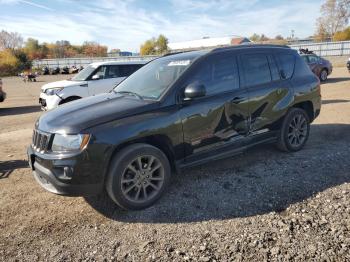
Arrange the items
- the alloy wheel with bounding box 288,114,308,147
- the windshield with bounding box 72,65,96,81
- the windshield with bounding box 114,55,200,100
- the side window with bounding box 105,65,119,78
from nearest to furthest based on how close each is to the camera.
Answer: the windshield with bounding box 114,55,200,100, the alloy wheel with bounding box 288,114,308,147, the windshield with bounding box 72,65,96,81, the side window with bounding box 105,65,119,78

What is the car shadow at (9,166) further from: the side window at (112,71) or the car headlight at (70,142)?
the side window at (112,71)

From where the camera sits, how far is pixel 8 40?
325ft

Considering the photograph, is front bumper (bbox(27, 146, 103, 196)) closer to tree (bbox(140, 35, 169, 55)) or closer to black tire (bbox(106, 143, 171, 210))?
black tire (bbox(106, 143, 171, 210))

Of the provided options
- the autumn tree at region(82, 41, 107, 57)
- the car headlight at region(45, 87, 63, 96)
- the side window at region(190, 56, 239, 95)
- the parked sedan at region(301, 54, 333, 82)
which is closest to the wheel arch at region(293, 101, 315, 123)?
the side window at region(190, 56, 239, 95)

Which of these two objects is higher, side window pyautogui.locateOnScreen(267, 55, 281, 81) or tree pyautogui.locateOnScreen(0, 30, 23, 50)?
tree pyautogui.locateOnScreen(0, 30, 23, 50)

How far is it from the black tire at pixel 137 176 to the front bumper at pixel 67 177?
202 millimetres

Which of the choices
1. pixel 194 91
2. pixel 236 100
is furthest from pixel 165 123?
pixel 236 100

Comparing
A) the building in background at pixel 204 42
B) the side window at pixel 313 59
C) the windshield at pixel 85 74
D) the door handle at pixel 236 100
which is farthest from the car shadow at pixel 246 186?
the building in background at pixel 204 42

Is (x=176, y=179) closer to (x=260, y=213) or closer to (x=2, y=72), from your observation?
(x=260, y=213)

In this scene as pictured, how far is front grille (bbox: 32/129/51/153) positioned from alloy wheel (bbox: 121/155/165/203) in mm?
949

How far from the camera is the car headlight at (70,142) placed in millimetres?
3441

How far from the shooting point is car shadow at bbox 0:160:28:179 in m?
5.30

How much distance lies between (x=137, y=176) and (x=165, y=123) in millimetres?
726

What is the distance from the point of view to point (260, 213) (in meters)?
3.66
